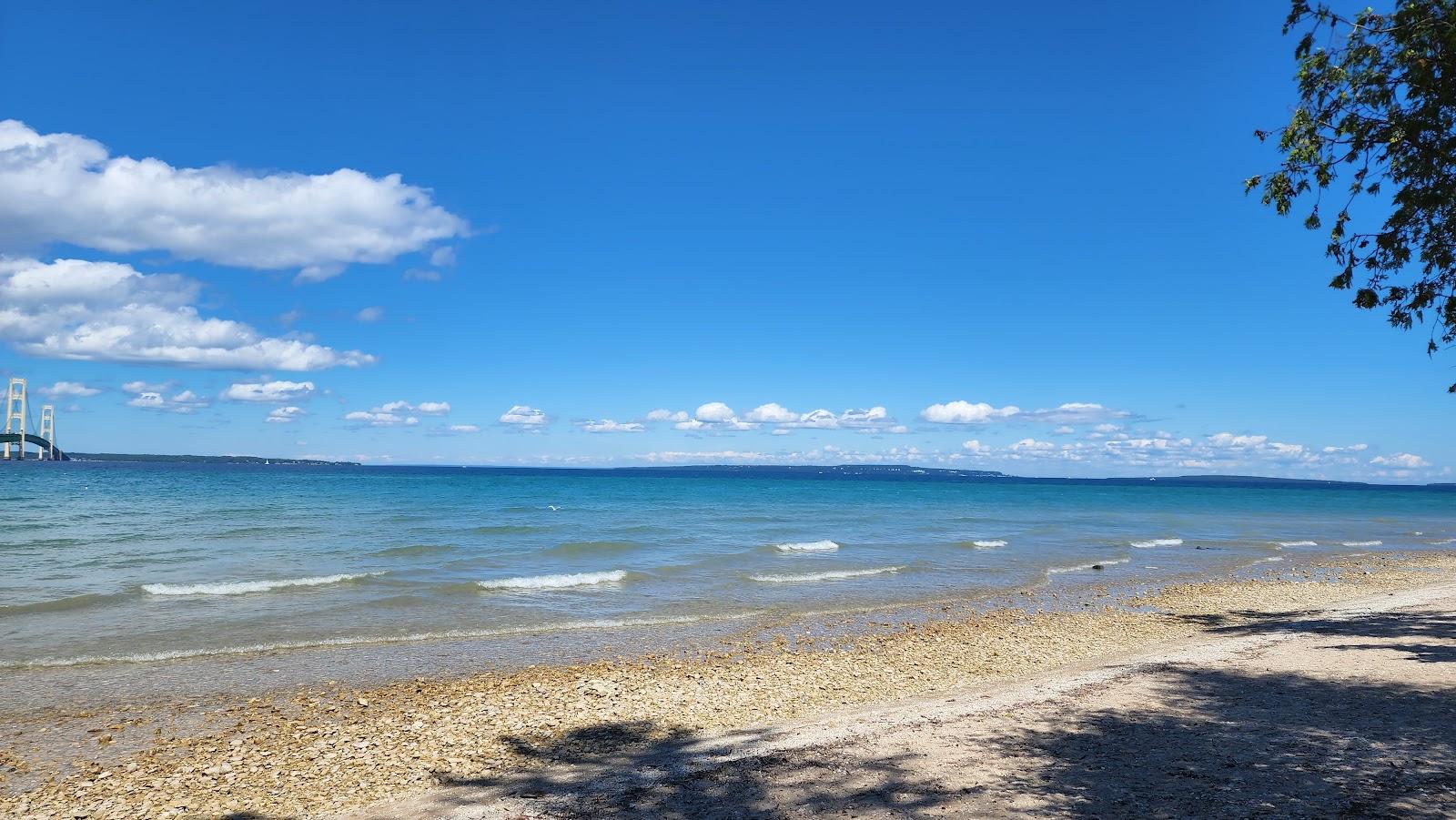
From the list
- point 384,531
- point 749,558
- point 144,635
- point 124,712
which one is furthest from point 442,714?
point 384,531

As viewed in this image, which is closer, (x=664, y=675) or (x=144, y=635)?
(x=664, y=675)

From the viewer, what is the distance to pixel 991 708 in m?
8.59

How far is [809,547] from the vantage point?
94.4 feet

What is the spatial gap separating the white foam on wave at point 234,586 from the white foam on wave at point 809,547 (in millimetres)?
14469

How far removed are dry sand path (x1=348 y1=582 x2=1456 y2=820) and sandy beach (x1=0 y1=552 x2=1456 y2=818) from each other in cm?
Answer: 3

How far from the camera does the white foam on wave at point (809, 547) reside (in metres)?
28.1

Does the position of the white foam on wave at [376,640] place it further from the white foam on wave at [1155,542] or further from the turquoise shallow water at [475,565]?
the white foam on wave at [1155,542]

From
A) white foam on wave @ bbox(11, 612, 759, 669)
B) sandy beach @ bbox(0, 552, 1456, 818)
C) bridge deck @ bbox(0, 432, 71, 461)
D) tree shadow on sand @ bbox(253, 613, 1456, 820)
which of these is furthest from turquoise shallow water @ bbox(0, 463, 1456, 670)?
bridge deck @ bbox(0, 432, 71, 461)

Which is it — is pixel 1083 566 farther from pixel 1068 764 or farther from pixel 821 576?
pixel 1068 764

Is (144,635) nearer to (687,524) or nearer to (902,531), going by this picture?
(687,524)

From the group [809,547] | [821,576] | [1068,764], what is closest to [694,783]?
[1068,764]

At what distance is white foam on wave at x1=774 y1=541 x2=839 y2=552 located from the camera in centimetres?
2808

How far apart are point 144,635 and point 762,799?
12.2 m

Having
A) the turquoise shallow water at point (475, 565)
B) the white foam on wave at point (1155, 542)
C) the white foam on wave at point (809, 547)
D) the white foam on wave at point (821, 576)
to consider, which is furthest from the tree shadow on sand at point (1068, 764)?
the white foam on wave at point (1155, 542)
